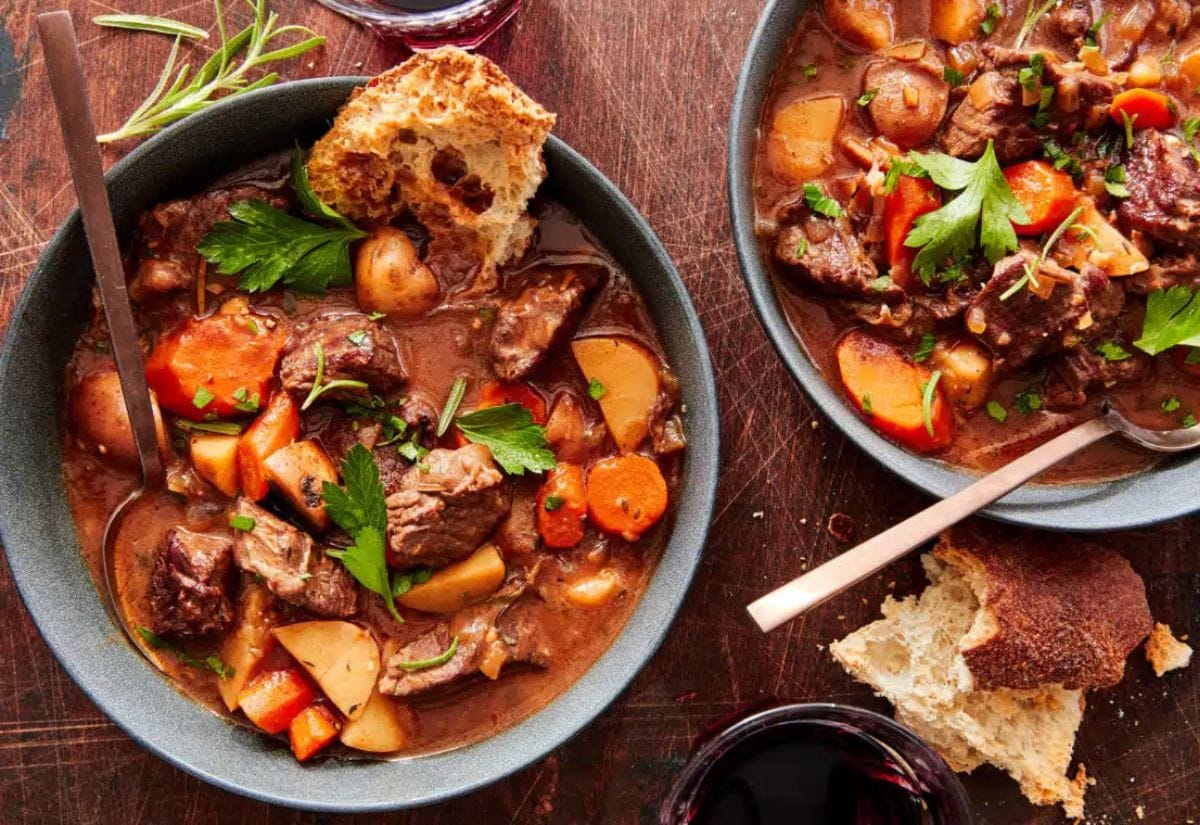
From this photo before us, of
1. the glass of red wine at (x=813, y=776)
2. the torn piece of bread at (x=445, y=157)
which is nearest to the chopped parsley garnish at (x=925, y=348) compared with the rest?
the glass of red wine at (x=813, y=776)

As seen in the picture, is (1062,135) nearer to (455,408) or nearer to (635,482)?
(635,482)

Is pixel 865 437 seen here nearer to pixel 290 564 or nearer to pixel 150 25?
pixel 290 564

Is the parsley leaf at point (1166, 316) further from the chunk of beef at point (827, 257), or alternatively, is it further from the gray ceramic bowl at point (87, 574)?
the gray ceramic bowl at point (87, 574)

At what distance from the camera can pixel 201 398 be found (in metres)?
3.02

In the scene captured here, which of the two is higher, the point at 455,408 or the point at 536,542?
the point at 455,408

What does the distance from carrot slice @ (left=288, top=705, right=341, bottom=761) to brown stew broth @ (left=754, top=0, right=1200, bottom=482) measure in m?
1.72

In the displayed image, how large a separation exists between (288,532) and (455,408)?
0.57m

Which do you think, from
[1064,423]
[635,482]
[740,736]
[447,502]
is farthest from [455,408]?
[1064,423]

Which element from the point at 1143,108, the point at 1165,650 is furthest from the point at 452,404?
the point at 1165,650

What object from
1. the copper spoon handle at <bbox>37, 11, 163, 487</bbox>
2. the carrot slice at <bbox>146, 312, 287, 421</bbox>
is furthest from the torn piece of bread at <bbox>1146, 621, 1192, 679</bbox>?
the copper spoon handle at <bbox>37, 11, 163, 487</bbox>

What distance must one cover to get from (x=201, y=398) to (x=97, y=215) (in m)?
0.56

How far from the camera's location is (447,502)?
Result: 9.53 ft

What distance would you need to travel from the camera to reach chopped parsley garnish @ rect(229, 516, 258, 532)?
297 centimetres

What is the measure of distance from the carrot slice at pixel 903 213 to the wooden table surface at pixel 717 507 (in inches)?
18.3
